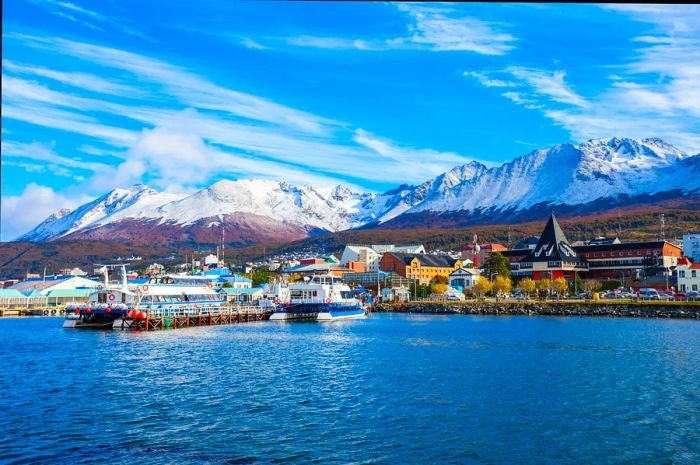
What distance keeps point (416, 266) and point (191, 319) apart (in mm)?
71451

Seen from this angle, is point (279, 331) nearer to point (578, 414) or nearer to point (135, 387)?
point (135, 387)

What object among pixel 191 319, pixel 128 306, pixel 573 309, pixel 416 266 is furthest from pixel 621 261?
pixel 128 306

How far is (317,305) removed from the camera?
211ft

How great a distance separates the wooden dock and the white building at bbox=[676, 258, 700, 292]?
183 feet

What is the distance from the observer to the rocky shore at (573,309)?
62438 mm

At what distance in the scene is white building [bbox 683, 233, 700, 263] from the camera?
337 ft

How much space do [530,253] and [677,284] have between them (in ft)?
104

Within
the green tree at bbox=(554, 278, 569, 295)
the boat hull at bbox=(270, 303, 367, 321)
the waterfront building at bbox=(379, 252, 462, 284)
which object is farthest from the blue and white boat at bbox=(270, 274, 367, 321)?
the waterfront building at bbox=(379, 252, 462, 284)

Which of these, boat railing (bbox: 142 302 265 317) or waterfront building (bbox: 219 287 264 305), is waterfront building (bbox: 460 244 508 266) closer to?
waterfront building (bbox: 219 287 264 305)

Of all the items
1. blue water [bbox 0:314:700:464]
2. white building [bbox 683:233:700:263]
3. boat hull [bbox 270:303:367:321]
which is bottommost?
blue water [bbox 0:314:700:464]

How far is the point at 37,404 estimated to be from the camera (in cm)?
2042

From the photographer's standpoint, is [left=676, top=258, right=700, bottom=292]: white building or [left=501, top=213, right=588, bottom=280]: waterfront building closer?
[left=676, top=258, right=700, bottom=292]: white building

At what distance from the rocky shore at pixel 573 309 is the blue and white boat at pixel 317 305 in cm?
1382

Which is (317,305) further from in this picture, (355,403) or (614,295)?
(355,403)
